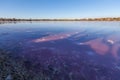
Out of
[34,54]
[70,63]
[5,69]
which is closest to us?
[5,69]

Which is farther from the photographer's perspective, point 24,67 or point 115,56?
point 115,56

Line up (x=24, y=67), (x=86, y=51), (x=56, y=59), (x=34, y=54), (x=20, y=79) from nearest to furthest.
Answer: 1. (x=20, y=79)
2. (x=24, y=67)
3. (x=56, y=59)
4. (x=34, y=54)
5. (x=86, y=51)

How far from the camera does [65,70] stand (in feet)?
29.5

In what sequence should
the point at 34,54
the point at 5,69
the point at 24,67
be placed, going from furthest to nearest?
the point at 34,54 < the point at 24,67 < the point at 5,69

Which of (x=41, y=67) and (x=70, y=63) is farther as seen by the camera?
(x=70, y=63)

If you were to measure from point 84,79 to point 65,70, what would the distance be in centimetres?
148

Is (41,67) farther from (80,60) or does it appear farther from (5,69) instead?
(80,60)

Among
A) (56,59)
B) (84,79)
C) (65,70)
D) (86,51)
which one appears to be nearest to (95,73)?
(84,79)

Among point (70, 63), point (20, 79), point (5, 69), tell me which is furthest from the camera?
point (70, 63)

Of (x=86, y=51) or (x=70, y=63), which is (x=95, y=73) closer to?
(x=70, y=63)

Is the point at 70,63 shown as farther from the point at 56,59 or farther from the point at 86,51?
the point at 86,51

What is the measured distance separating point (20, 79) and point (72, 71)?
328 centimetres

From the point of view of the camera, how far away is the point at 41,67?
9.41 m

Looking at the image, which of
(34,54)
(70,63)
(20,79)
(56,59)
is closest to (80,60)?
(70,63)
